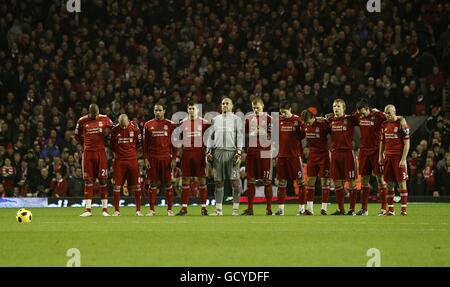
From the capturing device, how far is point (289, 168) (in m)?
20.4

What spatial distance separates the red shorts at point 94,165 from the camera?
20531 mm

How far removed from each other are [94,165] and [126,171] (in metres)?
0.74

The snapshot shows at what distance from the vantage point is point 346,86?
28062 mm

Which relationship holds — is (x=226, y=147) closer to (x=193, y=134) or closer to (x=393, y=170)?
(x=193, y=134)

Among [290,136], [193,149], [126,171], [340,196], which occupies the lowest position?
[340,196]

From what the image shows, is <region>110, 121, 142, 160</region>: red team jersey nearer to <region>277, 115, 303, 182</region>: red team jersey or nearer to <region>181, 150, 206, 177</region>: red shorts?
<region>181, 150, 206, 177</region>: red shorts

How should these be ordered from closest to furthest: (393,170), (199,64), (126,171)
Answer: (393,170), (126,171), (199,64)

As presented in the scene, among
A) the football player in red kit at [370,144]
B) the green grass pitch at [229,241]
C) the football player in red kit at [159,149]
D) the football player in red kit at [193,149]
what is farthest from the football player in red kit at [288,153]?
the football player in red kit at [159,149]

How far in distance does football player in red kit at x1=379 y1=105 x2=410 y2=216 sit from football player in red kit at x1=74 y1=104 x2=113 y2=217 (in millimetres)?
6025

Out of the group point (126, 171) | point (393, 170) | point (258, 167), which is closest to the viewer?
point (393, 170)

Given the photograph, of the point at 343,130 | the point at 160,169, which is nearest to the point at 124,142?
the point at 160,169

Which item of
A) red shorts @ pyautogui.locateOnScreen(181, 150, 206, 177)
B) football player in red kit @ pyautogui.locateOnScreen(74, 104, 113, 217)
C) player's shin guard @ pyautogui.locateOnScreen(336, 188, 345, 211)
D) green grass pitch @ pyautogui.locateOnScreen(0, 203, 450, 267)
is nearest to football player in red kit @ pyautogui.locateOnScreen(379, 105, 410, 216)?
green grass pitch @ pyautogui.locateOnScreen(0, 203, 450, 267)

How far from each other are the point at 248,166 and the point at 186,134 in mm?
1525

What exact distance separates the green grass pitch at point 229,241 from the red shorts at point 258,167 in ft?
4.01
